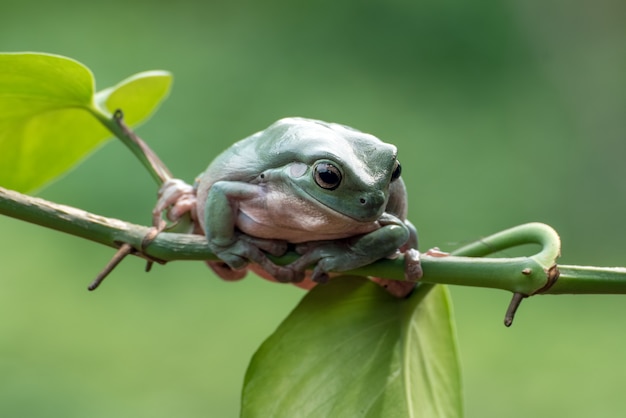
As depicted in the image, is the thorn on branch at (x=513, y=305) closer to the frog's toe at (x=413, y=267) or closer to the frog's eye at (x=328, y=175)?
the frog's toe at (x=413, y=267)

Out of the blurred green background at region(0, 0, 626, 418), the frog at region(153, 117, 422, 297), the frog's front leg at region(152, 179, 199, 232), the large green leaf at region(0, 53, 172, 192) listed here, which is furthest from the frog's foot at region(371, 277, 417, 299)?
the blurred green background at region(0, 0, 626, 418)

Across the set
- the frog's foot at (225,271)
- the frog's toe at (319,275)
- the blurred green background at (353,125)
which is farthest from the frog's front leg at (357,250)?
the blurred green background at (353,125)

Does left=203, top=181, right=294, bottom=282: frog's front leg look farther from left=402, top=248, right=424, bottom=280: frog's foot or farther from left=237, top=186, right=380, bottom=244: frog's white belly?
left=402, top=248, right=424, bottom=280: frog's foot

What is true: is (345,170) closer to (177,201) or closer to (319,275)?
(319,275)

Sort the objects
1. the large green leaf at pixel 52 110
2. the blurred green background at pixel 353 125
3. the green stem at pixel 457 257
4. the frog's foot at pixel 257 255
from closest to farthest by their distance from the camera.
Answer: the green stem at pixel 457 257 → the frog's foot at pixel 257 255 → the large green leaf at pixel 52 110 → the blurred green background at pixel 353 125

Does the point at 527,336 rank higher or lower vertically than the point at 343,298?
lower

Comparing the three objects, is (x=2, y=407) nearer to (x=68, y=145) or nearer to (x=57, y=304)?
(x=57, y=304)

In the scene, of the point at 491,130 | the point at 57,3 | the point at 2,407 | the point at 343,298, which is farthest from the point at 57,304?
the point at 343,298
